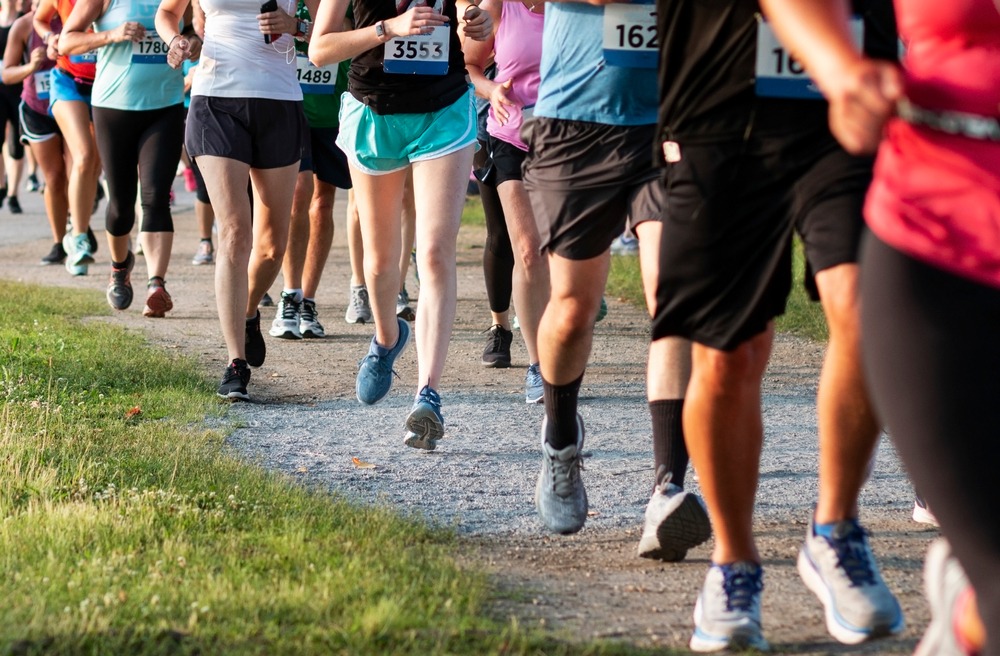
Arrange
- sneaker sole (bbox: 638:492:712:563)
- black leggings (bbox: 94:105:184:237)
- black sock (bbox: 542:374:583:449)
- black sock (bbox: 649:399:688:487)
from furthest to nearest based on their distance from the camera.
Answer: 1. black leggings (bbox: 94:105:184:237)
2. black sock (bbox: 542:374:583:449)
3. black sock (bbox: 649:399:688:487)
4. sneaker sole (bbox: 638:492:712:563)

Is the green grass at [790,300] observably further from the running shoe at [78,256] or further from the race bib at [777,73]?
the running shoe at [78,256]

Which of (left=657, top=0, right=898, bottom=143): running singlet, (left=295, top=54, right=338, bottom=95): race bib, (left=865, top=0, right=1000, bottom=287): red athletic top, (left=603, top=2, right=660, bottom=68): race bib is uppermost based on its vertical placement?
(left=865, top=0, right=1000, bottom=287): red athletic top

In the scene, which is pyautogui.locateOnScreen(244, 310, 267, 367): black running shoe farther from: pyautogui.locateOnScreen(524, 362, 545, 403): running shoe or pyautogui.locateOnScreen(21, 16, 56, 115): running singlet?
pyautogui.locateOnScreen(21, 16, 56, 115): running singlet

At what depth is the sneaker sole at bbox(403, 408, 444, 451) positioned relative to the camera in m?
5.42

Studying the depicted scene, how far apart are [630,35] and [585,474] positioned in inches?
64.8

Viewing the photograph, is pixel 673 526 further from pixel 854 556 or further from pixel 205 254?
pixel 205 254

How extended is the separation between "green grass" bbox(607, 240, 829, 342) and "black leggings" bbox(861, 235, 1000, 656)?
4574mm

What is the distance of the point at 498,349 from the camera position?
24.6ft

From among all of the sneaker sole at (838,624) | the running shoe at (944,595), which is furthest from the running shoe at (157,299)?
the running shoe at (944,595)

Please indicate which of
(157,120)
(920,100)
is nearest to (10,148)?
(157,120)

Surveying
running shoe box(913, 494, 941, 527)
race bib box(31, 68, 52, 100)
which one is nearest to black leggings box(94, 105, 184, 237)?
race bib box(31, 68, 52, 100)

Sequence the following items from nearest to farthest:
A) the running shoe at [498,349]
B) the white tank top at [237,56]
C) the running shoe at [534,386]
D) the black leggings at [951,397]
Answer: the black leggings at [951,397] → the running shoe at [534,386] → the white tank top at [237,56] → the running shoe at [498,349]

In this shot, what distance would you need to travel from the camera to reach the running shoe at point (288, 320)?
333 inches

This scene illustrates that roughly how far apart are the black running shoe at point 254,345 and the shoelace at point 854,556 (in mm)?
4351
